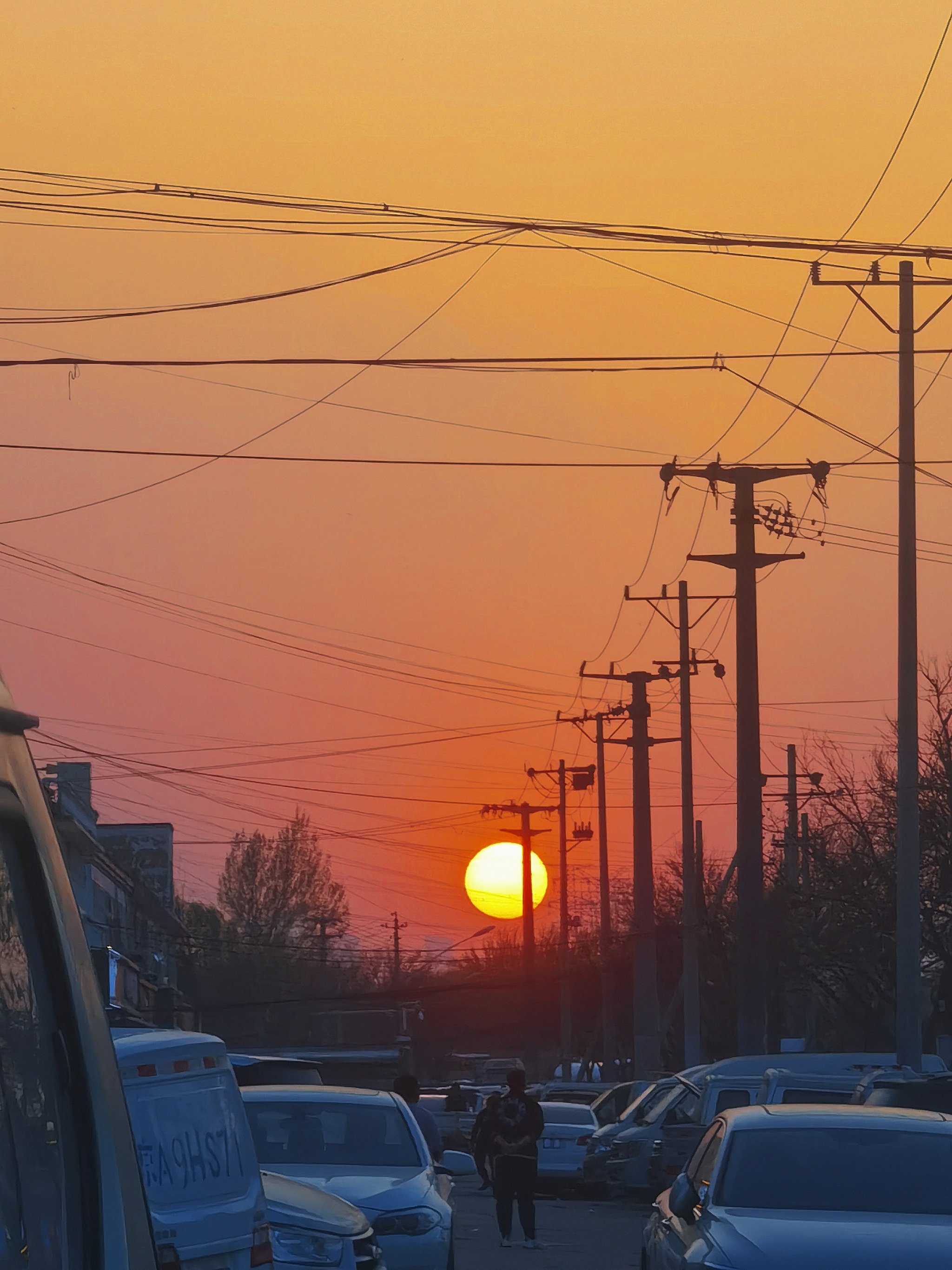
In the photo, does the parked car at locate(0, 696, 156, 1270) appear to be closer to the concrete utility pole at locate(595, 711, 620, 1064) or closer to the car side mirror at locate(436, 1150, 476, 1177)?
the car side mirror at locate(436, 1150, 476, 1177)

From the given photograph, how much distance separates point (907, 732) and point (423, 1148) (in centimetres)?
1290

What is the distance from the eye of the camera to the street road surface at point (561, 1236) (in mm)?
16812

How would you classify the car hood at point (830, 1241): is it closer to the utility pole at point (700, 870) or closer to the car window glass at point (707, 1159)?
the car window glass at point (707, 1159)

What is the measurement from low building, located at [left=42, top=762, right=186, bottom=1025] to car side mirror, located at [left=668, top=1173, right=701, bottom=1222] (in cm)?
3139

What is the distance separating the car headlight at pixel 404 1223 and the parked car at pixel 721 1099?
5614 millimetres

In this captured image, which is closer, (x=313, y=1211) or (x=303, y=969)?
(x=313, y=1211)

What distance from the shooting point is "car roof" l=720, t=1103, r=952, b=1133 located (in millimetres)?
9461

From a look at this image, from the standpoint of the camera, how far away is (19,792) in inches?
115

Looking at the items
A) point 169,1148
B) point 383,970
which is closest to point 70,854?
point 169,1148

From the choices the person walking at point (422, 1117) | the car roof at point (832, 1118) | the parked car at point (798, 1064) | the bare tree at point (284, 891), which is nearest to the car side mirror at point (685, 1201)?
the car roof at point (832, 1118)

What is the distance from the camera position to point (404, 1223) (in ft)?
38.5

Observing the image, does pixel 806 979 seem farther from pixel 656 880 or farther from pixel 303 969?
pixel 303 969

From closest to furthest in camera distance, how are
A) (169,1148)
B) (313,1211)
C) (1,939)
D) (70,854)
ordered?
(1,939)
(169,1148)
(313,1211)
(70,854)

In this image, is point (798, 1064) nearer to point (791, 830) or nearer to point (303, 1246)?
point (303, 1246)
